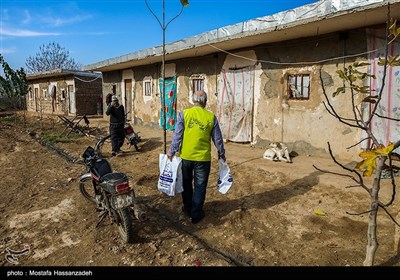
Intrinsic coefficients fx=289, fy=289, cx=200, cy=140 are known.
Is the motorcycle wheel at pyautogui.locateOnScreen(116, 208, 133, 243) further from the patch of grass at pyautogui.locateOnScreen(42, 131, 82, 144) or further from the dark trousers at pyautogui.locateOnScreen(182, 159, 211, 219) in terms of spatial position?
the patch of grass at pyautogui.locateOnScreen(42, 131, 82, 144)

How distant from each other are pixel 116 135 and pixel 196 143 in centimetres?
473

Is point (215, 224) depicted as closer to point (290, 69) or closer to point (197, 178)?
point (197, 178)

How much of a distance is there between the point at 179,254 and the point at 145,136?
7.72m

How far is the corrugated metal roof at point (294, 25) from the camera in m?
4.63

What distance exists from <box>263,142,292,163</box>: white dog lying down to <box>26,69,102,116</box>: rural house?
1518cm

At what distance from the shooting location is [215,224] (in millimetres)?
3672

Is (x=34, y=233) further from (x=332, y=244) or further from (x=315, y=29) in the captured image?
(x=315, y=29)

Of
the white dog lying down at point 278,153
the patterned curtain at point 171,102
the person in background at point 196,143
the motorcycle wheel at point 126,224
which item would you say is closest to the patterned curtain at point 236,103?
the white dog lying down at point 278,153

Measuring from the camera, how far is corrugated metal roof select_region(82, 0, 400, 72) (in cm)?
463

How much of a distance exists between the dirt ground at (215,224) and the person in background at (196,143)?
0.47 meters

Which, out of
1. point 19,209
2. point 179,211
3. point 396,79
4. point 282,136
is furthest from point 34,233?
point 396,79

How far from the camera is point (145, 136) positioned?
410 inches

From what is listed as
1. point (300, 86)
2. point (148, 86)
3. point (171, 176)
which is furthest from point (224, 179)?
point (148, 86)
